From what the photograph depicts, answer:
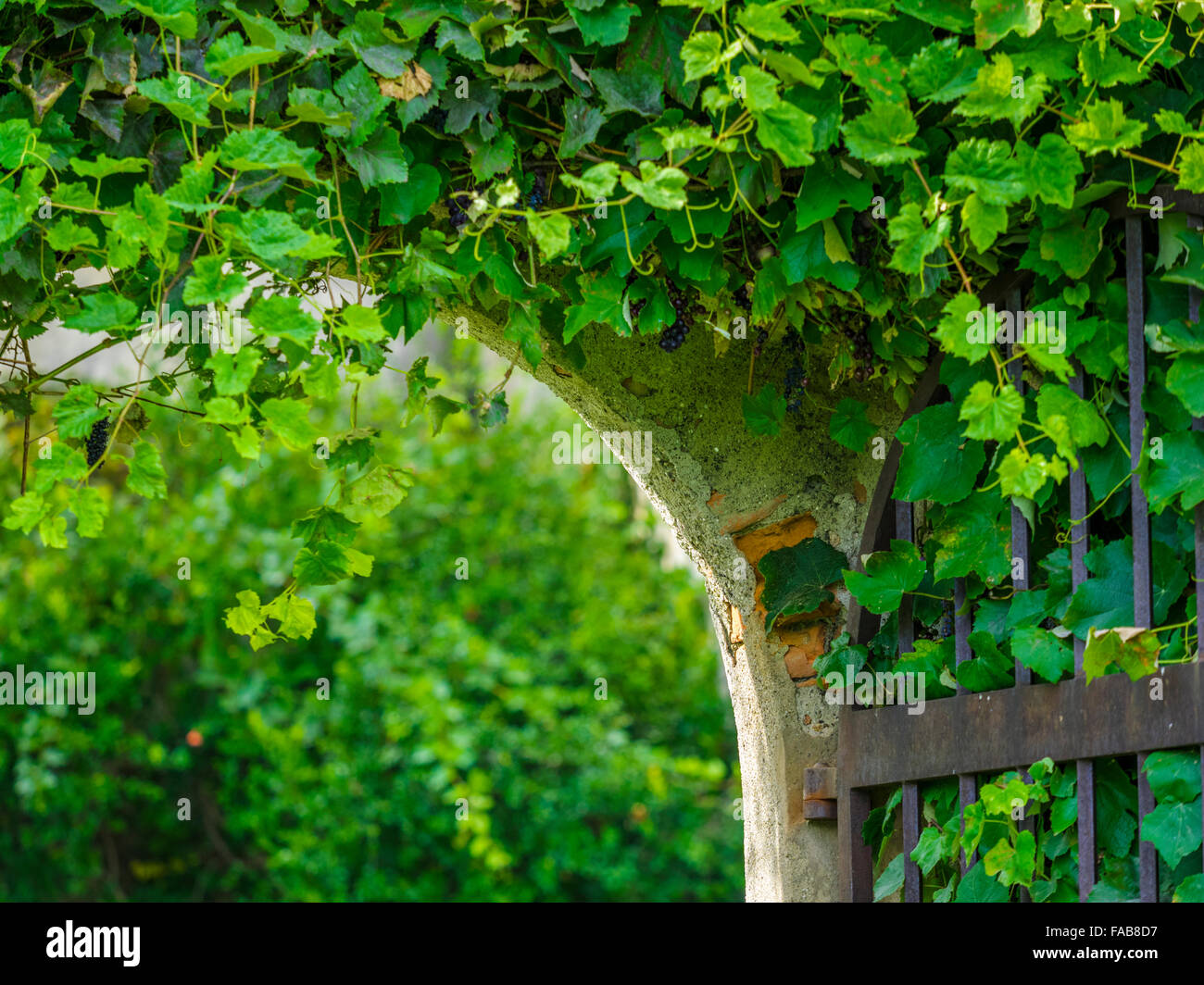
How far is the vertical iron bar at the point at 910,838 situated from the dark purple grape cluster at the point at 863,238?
2.35ft

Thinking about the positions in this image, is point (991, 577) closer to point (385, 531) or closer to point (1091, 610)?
point (1091, 610)

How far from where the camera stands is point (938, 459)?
63.7 inches

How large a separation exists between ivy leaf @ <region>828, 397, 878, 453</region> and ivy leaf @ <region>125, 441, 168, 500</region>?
98 cm

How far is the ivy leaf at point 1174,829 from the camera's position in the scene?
138 centimetres

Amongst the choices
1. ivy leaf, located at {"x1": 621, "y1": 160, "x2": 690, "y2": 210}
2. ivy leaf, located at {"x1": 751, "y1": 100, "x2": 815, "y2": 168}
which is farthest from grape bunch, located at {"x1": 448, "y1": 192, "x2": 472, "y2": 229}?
ivy leaf, located at {"x1": 751, "y1": 100, "x2": 815, "y2": 168}

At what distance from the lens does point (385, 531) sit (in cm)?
623

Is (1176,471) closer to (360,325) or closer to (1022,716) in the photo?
(1022,716)

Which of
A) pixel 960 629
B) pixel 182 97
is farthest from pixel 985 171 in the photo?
pixel 182 97

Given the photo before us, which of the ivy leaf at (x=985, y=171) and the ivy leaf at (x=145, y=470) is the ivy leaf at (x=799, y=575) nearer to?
the ivy leaf at (x=985, y=171)

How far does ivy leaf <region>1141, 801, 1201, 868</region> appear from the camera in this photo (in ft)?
4.52

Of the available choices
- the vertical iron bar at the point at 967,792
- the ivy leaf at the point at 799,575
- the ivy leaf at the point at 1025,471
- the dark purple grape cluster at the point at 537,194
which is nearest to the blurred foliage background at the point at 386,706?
the ivy leaf at the point at 799,575

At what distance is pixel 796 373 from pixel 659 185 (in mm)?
674

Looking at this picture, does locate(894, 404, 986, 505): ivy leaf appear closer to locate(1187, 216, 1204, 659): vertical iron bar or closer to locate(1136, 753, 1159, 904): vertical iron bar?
locate(1187, 216, 1204, 659): vertical iron bar
